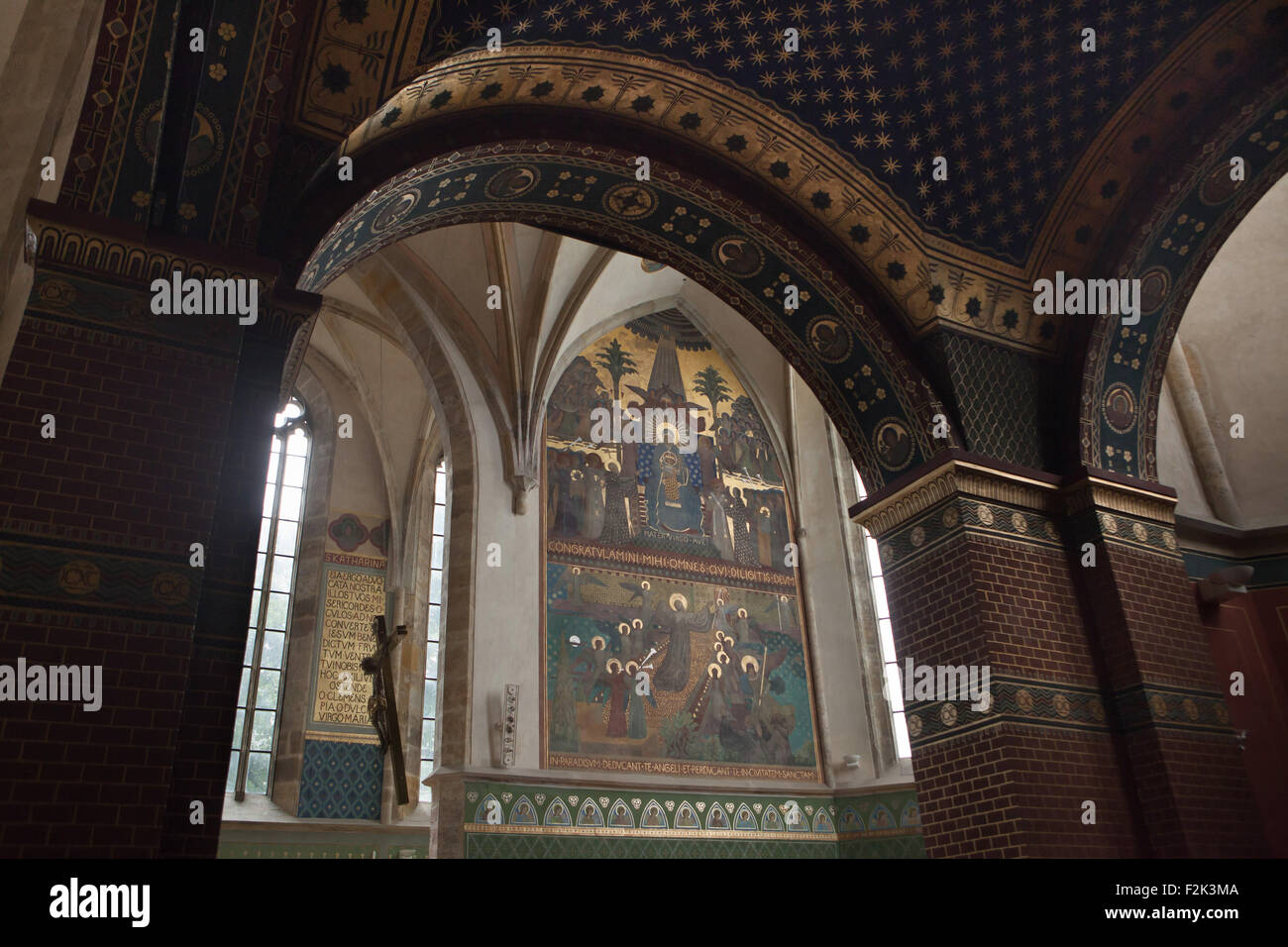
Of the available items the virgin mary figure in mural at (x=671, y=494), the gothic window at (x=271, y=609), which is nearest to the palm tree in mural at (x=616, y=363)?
the virgin mary figure in mural at (x=671, y=494)

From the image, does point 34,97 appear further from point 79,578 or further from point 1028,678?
point 1028,678

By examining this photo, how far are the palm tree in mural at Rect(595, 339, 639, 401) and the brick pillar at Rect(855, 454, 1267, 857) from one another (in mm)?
6400

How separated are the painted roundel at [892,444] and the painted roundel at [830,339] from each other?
0.61m

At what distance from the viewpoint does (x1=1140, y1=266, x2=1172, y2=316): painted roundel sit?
7.43m

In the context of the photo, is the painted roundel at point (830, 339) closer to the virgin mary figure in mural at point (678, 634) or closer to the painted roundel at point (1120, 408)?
the painted roundel at point (1120, 408)

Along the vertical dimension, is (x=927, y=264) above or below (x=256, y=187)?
above

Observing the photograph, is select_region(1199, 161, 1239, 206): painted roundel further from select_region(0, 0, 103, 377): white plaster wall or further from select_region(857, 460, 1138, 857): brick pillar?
select_region(0, 0, 103, 377): white plaster wall

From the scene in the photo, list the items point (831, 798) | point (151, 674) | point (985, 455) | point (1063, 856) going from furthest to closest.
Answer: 1. point (831, 798)
2. point (985, 455)
3. point (1063, 856)
4. point (151, 674)

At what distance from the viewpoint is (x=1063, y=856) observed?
5.98 meters

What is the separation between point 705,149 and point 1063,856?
510 centimetres

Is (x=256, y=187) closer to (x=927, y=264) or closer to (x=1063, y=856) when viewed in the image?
(x=927, y=264)

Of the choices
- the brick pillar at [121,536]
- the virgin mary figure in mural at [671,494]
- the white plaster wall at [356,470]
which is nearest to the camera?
the brick pillar at [121,536]

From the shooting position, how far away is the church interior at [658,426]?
4559 millimetres

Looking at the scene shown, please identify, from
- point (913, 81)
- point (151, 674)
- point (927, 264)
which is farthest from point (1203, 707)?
point (151, 674)
